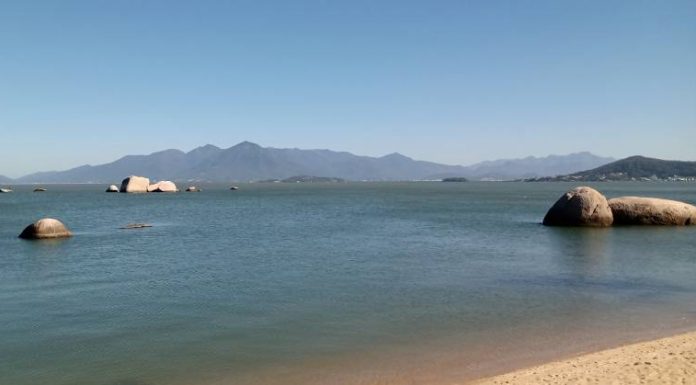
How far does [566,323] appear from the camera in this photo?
14477mm

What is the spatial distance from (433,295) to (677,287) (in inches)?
338

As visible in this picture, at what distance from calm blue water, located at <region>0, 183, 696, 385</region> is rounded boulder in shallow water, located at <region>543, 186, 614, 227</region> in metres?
4.82

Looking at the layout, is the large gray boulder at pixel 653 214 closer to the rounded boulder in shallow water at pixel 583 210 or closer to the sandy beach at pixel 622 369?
the rounded boulder in shallow water at pixel 583 210

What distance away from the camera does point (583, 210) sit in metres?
37.5

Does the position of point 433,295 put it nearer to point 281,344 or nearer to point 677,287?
point 281,344

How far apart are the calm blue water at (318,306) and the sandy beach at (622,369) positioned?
1.06 metres

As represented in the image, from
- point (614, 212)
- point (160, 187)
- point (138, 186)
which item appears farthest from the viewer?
point (160, 187)

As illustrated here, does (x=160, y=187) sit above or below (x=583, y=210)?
above

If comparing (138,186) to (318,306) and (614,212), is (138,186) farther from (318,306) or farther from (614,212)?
(318,306)

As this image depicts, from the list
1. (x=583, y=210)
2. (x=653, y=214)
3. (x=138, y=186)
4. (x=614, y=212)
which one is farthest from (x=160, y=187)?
(x=653, y=214)

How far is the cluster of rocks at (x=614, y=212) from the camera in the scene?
123 feet

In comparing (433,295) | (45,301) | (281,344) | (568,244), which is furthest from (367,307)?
(568,244)

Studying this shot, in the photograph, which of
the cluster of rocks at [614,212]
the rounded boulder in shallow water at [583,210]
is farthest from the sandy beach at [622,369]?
the cluster of rocks at [614,212]

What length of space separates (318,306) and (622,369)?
8780 millimetres
